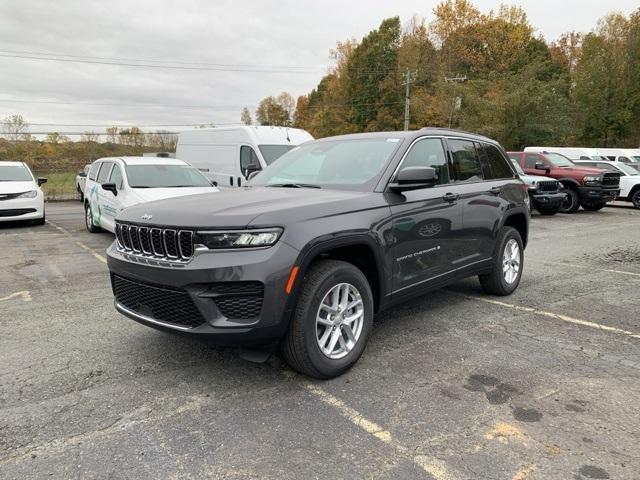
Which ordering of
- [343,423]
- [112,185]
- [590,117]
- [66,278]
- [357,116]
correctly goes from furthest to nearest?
[357,116] → [590,117] → [112,185] → [66,278] → [343,423]

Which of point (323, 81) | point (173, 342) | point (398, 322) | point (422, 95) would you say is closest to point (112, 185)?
point (173, 342)

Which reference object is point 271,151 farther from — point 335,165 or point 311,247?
point 311,247

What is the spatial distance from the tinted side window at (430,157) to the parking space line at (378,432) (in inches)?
78.2

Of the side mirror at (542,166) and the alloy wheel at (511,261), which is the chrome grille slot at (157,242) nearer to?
the alloy wheel at (511,261)

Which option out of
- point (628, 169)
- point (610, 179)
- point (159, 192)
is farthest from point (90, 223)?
point (628, 169)

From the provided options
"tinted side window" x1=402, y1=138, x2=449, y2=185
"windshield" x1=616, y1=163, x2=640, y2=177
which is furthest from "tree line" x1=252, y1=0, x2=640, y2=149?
"tinted side window" x1=402, y1=138, x2=449, y2=185

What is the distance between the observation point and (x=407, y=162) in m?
4.31

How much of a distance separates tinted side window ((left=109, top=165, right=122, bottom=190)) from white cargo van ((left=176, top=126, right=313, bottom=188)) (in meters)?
3.31

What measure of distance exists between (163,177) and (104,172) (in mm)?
1972

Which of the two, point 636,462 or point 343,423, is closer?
point 636,462

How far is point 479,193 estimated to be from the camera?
516 centimetres

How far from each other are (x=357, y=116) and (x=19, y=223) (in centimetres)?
4900

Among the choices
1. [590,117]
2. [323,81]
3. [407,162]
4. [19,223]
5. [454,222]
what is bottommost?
[19,223]

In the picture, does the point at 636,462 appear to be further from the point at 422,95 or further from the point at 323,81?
the point at 323,81
